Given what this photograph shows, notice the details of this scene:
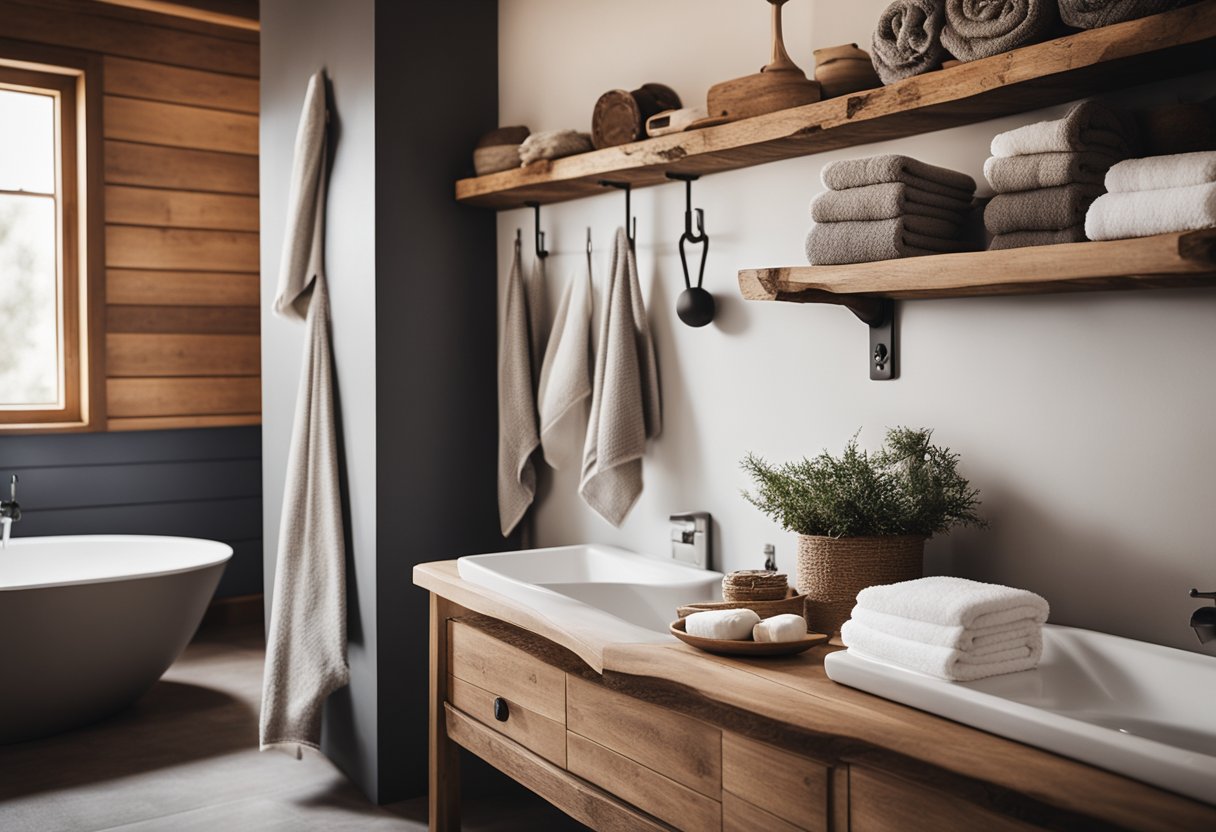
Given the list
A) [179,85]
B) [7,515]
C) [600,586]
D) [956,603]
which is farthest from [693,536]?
[179,85]

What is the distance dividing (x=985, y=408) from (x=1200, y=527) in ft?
1.29

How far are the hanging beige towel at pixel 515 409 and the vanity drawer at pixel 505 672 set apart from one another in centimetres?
57

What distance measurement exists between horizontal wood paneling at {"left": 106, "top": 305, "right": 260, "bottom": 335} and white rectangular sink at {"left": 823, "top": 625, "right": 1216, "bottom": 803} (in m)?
3.89

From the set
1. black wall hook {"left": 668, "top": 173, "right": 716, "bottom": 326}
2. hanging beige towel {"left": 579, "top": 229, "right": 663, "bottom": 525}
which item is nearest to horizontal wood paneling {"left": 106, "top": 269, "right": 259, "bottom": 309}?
hanging beige towel {"left": 579, "top": 229, "right": 663, "bottom": 525}

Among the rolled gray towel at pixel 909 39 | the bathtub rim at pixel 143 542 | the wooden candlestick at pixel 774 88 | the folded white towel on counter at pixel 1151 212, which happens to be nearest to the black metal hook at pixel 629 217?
the wooden candlestick at pixel 774 88

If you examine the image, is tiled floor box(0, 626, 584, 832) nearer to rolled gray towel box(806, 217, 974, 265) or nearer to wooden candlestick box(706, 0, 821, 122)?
rolled gray towel box(806, 217, 974, 265)

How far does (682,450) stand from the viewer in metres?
2.50

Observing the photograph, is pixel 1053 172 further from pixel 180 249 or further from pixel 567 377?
pixel 180 249

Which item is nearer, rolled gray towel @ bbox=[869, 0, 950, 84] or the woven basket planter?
rolled gray towel @ bbox=[869, 0, 950, 84]

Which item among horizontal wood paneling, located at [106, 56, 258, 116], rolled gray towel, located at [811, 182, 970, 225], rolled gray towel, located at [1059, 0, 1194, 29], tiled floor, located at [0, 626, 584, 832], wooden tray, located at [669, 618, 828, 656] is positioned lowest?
tiled floor, located at [0, 626, 584, 832]

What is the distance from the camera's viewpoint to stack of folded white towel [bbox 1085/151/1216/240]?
132 centimetres

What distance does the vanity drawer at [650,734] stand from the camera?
1.66m

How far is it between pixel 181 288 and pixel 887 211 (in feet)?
12.4

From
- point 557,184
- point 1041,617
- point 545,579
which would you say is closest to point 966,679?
point 1041,617
